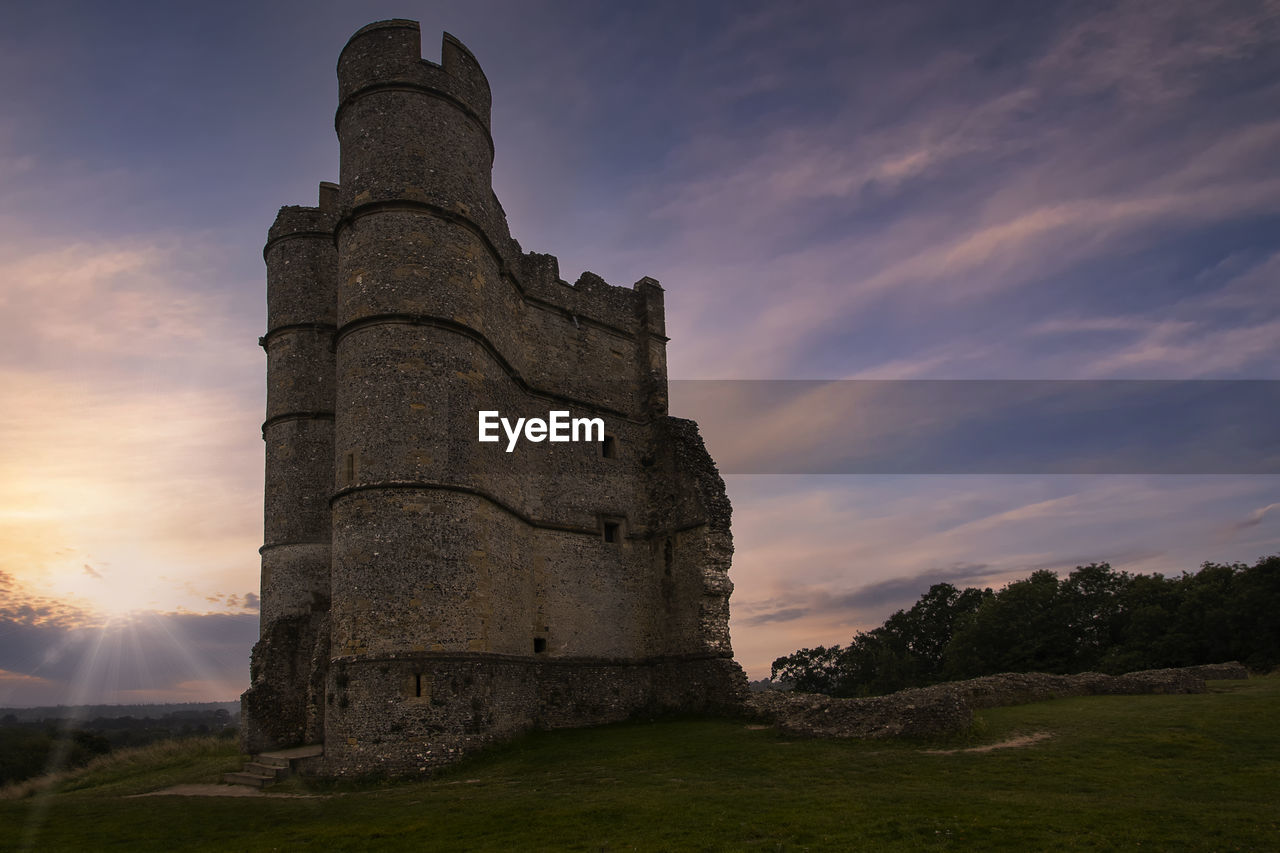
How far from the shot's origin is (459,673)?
17.7 metres

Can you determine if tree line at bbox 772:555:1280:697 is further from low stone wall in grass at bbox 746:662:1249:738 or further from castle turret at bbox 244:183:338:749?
castle turret at bbox 244:183:338:749

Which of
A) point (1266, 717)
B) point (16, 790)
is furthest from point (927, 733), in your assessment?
point (16, 790)

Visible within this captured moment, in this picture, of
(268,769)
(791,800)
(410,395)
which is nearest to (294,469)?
(410,395)

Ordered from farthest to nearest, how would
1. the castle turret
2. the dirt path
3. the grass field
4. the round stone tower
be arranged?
the castle turret
the round stone tower
the dirt path
the grass field

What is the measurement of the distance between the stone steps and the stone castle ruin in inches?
28.1

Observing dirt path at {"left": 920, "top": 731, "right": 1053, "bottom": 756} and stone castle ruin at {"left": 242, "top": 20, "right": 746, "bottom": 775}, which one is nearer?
dirt path at {"left": 920, "top": 731, "right": 1053, "bottom": 756}

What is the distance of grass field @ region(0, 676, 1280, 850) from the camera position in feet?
33.2

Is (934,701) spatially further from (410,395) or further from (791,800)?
(410,395)

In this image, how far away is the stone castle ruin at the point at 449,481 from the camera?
17625mm

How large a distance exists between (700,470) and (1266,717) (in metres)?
15.1

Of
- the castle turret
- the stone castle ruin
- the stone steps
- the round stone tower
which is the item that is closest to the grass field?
the stone steps

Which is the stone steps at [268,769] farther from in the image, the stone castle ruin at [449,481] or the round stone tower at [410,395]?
the round stone tower at [410,395]

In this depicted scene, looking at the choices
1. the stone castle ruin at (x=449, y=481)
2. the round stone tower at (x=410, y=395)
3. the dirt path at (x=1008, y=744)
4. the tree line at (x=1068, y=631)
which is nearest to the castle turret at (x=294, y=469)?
the stone castle ruin at (x=449, y=481)

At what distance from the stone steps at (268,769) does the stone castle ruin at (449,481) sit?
2.34 feet
